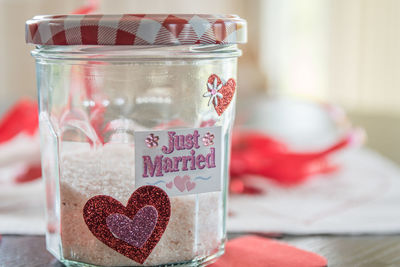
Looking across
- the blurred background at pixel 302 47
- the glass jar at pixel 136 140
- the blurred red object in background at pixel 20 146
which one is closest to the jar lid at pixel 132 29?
the glass jar at pixel 136 140

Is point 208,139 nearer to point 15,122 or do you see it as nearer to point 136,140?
point 136,140

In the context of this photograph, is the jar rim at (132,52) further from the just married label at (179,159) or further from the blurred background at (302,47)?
the blurred background at (302,47)

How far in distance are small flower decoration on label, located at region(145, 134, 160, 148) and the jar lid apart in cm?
7

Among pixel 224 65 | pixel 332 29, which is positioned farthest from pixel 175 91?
pixel 332 29

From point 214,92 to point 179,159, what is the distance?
66mm

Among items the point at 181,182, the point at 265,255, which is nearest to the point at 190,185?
A: the point at 181,182

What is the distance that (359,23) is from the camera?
2504mm

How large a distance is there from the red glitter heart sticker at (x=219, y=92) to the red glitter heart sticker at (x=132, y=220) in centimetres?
9

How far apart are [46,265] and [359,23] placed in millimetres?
2344

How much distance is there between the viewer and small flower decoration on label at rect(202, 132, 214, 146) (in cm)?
42

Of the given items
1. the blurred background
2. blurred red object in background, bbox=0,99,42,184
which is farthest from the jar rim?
the blurred background

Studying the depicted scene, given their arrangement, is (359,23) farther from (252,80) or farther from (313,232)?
(313,232)

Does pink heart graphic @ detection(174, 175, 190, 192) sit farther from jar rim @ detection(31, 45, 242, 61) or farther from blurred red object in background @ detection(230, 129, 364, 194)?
blurred red object in background @ detection(230, 129, 364, 194)

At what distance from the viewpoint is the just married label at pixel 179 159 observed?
1.31ft
